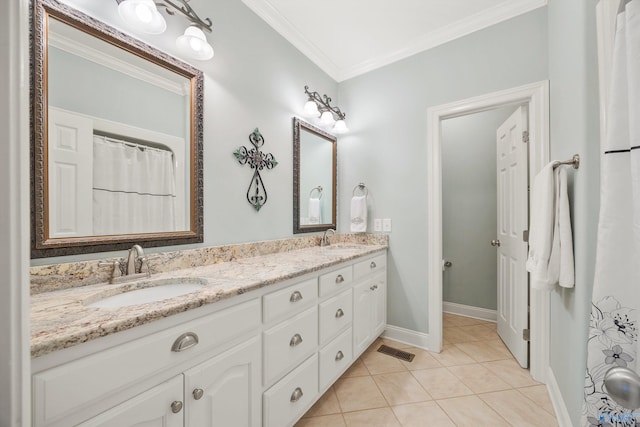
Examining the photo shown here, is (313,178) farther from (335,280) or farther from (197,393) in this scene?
(197,393)

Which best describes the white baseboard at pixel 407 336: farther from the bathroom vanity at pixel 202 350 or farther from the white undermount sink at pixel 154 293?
the white undermount sink at pixel 154 293

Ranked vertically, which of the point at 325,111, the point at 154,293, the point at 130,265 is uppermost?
the point at 325,111

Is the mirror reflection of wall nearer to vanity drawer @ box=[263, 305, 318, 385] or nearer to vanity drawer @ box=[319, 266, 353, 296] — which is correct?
vanity drawer @ box=[319, 266, 353, 296]

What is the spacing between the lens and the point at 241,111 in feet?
5.45

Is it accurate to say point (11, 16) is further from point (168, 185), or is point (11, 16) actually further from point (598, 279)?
point (598, 279)

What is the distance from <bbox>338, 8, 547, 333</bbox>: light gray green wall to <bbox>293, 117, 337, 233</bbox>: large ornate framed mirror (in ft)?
0.48

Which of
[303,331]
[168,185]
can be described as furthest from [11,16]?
[303,331]

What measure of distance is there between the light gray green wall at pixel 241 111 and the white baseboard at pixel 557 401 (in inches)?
74.2

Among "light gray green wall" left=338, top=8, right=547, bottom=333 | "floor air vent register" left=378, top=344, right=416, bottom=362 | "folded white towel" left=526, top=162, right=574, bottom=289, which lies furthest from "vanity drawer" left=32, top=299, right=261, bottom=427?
"light gray green wall" left=338, top=8, right=547, bottom=333

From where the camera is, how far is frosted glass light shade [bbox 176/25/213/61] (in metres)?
1.29

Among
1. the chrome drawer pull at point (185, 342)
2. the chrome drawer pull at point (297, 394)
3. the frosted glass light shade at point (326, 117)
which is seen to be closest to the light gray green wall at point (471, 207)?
the frosted glass light shade at point (326, 117)

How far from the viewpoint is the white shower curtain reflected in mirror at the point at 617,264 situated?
52 cm

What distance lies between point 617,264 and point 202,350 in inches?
44.8

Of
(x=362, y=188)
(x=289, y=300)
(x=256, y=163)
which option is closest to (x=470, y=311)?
(x=362, y=188)
